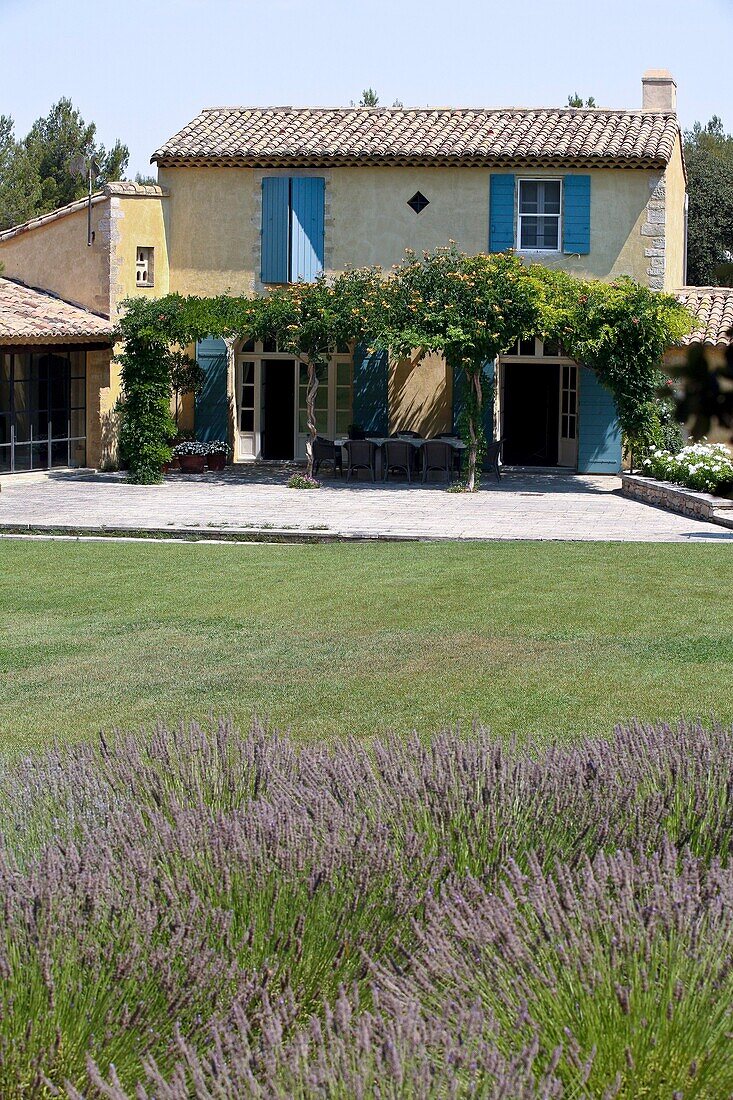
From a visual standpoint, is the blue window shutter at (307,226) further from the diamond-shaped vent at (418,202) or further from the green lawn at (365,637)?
the green lawn at (365,637)

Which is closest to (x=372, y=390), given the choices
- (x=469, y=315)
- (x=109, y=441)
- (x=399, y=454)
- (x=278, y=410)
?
(x=278, y=410)

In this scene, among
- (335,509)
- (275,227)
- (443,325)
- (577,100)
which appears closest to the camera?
(335,509)

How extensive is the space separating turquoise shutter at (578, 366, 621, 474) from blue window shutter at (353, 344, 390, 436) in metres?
3.50

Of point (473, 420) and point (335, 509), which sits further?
point (473, 420)

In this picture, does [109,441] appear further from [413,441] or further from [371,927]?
[371,927]

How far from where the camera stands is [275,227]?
2484 cm

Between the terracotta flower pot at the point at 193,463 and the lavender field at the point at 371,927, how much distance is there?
19902mm

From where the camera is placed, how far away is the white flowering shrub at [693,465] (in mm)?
18494

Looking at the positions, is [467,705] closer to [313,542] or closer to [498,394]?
[313,542]

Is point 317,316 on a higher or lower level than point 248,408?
higher

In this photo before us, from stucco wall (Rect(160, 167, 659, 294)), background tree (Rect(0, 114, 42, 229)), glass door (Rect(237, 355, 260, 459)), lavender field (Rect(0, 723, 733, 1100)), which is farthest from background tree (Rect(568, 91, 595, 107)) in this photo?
lavender field (Rect(0, 723, 733, 1100))

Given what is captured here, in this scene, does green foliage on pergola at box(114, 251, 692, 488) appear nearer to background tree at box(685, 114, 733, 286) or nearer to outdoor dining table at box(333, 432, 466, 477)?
outdoor dining table at box(333, 432, 466, 477)

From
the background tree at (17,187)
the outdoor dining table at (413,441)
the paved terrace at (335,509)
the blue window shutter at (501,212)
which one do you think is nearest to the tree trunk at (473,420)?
the paved terrace at (335,509)

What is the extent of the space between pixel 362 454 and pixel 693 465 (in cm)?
605
